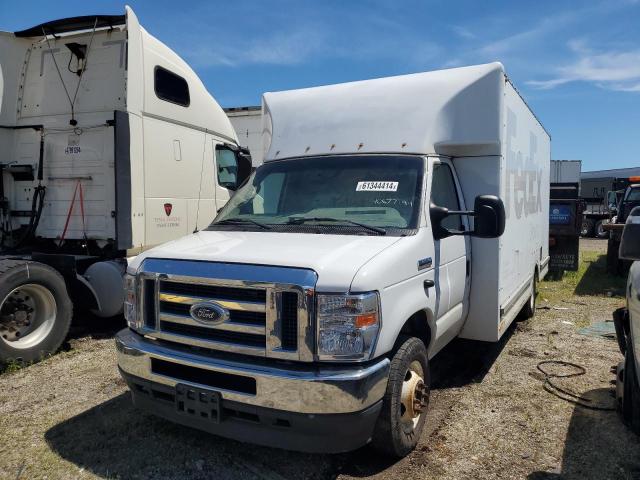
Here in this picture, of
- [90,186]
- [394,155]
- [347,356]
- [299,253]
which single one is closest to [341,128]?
[394,155]

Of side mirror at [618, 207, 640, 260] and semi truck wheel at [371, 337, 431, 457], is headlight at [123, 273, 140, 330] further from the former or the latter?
side mirror at [618, 207, 640, 260]

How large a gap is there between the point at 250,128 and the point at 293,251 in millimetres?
7955

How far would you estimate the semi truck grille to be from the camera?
294 centimetres

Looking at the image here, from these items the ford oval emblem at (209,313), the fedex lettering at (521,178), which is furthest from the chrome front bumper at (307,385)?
the fedex lettering at (521,178)

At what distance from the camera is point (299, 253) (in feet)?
10.5

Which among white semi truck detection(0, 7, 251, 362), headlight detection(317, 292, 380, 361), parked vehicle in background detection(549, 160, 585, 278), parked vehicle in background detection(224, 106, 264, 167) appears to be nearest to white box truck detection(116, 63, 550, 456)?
headlight detection(317, 292, 380, 361)

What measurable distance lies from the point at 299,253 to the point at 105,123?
15.3 ft

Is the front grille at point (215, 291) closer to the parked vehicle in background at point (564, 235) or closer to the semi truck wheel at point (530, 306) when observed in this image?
the semi truck wheel at point (530, 306)

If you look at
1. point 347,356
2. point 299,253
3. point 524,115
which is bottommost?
point 347,356

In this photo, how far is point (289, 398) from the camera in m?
2.87

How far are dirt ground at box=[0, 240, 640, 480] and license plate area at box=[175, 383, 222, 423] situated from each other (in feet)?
1.73

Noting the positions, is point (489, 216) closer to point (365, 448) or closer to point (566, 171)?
point (365, 448)

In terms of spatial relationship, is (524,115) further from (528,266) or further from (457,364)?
(457,364)

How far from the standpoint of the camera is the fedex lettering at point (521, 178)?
5145 mm
